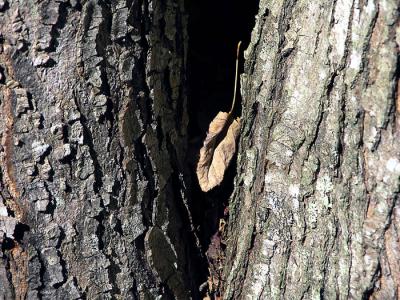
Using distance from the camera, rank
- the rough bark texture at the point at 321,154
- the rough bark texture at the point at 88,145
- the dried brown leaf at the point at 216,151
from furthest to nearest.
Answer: the dried brown leaf at the point at 216,151
the rough bark texture at the point at 88,145
the rough bark texture at the point at 321,154

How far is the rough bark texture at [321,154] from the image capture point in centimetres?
121

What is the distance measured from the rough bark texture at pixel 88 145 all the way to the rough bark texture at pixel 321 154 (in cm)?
20

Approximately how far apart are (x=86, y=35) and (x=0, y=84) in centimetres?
21

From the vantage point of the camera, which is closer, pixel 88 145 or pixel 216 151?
pixel 88 145

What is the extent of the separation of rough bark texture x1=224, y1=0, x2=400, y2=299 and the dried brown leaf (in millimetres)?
98

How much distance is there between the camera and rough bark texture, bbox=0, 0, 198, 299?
4.30 ft

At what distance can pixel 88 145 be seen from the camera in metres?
1.37

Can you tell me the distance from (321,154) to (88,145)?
500 mm

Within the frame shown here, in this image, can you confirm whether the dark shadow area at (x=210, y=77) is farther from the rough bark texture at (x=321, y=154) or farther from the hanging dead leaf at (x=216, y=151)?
the rough bark texture at (x=321, y=154)

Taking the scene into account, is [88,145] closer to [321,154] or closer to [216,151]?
[216,151]

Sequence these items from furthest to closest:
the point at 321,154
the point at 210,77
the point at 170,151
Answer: the point at 210,77, the point at 170,151, the point at 321,154

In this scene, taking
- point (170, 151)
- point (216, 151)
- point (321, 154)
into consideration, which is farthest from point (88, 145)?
point (321, 154)

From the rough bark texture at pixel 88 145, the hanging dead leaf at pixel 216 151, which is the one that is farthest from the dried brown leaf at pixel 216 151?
the rough bark texture at pixel 88 145

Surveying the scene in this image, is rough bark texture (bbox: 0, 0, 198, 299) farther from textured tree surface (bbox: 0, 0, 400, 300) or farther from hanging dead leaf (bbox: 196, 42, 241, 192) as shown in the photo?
hanging dead leaf (bbox: 196, 42, 241, 192)
